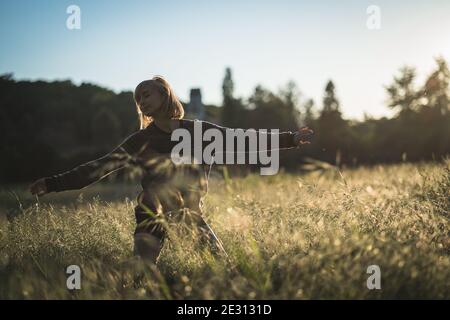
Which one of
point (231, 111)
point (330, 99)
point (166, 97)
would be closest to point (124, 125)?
point (231, 111)

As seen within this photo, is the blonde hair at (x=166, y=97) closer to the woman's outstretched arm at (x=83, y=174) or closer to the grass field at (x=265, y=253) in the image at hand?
the woman's outstretched arm at (x=83, y=174)

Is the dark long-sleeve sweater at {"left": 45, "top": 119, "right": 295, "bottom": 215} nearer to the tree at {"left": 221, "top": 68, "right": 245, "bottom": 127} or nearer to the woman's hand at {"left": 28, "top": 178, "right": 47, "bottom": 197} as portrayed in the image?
the woman's hand at {"left": 28, "top": 178, "right": 47, "bottom": 197}

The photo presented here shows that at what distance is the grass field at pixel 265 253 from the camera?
2.54 metres

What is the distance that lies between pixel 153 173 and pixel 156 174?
28 mm

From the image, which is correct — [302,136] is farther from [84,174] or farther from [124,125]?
[124,125]

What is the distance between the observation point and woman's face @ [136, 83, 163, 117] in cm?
361

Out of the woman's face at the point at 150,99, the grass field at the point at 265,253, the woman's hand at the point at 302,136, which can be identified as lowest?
the grass field at the point at 265,253

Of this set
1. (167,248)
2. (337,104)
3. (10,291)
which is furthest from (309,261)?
(337,104)

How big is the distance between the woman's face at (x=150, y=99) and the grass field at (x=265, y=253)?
112cm

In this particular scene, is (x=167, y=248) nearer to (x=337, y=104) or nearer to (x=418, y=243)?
(x=418, y=243)

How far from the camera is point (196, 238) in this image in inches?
125

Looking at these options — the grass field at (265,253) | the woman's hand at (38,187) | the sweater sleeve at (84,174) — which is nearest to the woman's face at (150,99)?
the sweater sleeve at (84,174)

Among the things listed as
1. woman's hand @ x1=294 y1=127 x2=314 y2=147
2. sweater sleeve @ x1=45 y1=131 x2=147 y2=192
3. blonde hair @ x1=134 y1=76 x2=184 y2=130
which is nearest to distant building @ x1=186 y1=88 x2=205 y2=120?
blonde hair @ x1=134 y1=76 x2=184 y2=130
